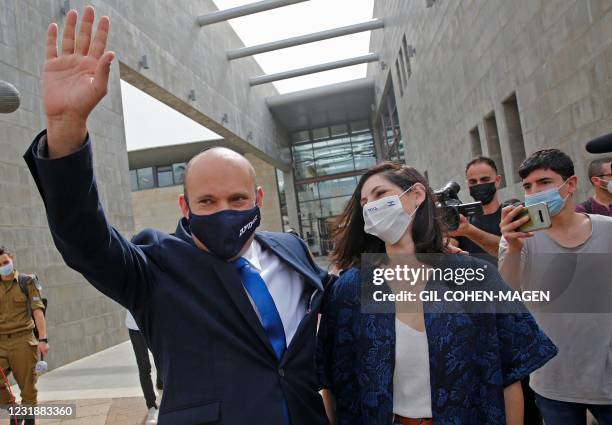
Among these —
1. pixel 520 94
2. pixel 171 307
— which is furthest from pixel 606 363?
pixel 520 94

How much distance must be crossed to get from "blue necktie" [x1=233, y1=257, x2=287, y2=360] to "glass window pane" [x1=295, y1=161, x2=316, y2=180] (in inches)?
998

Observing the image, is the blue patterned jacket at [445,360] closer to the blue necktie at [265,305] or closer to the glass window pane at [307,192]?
the blue necktie at [265,305]

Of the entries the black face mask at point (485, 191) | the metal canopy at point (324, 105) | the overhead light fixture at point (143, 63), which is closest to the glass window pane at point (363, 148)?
the metal canopy at point (324, 105)

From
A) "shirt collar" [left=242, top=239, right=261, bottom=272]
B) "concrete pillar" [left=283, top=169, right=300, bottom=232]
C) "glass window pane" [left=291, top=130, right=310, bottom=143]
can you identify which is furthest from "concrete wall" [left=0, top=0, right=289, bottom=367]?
"glass window pane" [left=291, top=130, right=310, bottom=143]

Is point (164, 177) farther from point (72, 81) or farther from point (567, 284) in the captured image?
point (72, 81)

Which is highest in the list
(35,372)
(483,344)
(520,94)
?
(520,94)

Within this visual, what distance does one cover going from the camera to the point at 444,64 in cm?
1017

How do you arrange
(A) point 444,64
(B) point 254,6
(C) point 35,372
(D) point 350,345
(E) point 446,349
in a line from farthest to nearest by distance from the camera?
1. (B) point 254,6
2. (A) point 444,64
3. (C) point 35,372
4. (D) point 350,345
5. (E) point 446,349

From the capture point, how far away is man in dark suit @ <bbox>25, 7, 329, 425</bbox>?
4.50ft

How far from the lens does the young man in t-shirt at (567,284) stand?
2.17 m

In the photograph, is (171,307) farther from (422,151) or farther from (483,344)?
(422,151)

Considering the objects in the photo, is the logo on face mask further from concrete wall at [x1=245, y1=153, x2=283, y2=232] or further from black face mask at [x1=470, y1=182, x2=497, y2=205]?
concrete wall at [x1=245, y1=153, x2=283, y2=232]

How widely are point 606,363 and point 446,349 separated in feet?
3.32

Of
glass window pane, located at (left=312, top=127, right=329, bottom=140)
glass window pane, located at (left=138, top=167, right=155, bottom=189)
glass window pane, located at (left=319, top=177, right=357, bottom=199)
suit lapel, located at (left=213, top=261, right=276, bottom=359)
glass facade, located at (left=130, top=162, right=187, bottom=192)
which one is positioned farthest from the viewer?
glass window pane, located at (left=312, top=127, right=329, bottom=140)
